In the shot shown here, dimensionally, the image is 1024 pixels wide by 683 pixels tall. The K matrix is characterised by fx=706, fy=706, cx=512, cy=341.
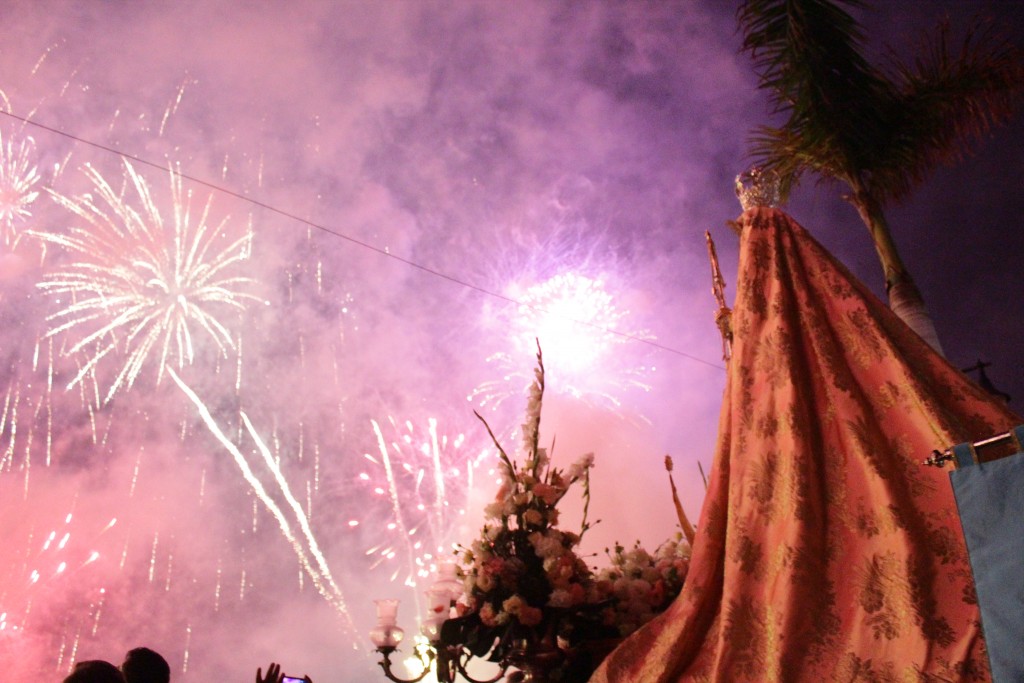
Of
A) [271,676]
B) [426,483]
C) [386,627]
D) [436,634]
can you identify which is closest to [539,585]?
[436,634]

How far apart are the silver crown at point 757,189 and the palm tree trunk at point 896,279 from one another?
55.6 inches

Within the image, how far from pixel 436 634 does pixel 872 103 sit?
4.24m

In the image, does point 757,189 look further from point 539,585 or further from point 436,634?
point 436,634

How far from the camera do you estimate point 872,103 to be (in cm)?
465

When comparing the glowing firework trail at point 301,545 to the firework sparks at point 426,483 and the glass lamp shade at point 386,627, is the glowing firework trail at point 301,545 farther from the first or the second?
the glass lamp shade at point 386,627

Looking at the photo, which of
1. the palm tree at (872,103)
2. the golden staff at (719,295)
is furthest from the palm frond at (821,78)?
the golden staff at (719,295)

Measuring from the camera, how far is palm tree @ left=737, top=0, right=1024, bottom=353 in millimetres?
4520

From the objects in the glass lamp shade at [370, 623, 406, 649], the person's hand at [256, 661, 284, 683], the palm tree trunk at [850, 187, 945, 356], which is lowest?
the person's hand at [256, 661, 284, 683]

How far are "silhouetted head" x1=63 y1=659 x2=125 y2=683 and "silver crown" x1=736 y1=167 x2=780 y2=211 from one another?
11.5 ft

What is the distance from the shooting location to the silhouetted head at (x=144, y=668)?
3.26 metres

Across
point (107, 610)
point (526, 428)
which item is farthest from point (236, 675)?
point (526, 428)

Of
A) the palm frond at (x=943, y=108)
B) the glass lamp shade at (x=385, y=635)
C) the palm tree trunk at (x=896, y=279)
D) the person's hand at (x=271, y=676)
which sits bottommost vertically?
the person's hand at (x=271, y=676)

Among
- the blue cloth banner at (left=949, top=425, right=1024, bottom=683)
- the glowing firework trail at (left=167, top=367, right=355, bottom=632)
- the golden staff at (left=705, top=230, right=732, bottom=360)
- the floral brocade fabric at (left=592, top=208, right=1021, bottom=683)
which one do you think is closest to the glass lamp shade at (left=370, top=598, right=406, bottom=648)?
the floral brocade fabric at (left=592, top=208, right=1021, bottom=683)

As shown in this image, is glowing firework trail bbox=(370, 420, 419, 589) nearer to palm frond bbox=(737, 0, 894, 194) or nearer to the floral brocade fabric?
palm frond bbox=(737, 0, 894, 194)
